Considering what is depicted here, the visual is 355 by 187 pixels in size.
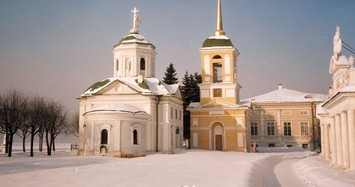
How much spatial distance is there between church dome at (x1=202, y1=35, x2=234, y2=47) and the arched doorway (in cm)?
901

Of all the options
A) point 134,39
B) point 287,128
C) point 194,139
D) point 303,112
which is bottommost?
point 194,139

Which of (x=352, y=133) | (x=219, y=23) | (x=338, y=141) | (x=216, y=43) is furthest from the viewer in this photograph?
(x=219, y=23)

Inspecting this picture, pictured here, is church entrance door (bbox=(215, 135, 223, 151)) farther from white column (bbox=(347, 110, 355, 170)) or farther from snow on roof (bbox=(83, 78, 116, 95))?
white column (bbox=(347, 110, 355, 170))

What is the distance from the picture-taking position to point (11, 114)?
36.1 m

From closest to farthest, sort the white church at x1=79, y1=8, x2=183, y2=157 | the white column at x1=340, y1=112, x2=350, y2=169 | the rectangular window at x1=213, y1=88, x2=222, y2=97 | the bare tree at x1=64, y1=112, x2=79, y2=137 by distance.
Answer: the white column at x1=340, y1=112, x2=350, y2=169, the white church at x1=79, y1=8, x2=183, y2=157, the rectangular window at x1=213, y1=88, x2=222, y2=97, the bare tree at x1=64, y1=112, x2=79, y2=137

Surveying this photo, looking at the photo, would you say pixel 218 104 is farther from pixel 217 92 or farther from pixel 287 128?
pixel 287 128

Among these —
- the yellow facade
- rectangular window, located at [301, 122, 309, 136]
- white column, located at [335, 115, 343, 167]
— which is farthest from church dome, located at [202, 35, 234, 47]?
white column, located at [335, 115, 343, 167]

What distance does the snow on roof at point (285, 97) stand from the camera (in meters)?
56.8

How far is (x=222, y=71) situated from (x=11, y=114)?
22.6 metres

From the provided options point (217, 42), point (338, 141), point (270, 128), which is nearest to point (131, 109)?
point (217, 42)

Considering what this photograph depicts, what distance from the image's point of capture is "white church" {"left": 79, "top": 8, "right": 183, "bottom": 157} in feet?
111

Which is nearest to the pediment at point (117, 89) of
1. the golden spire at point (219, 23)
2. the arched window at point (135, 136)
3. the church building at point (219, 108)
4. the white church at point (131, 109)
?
the white church at point (131, 109)

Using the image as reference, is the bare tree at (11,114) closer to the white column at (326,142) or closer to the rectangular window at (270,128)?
the white column at (326,142)

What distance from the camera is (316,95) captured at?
190 feet
